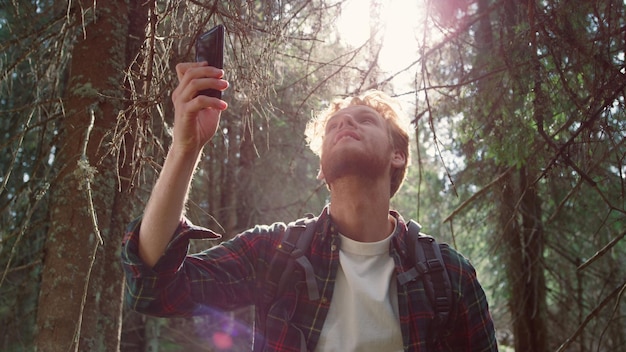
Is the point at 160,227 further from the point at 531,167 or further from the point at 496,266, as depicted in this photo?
the point at 496,266

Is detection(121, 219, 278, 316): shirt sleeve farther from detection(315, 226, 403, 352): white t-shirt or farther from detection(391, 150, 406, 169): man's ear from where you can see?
detection(391, 150, 406, 169): man's ear

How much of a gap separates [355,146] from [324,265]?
24.4 inches

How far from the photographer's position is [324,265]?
6.95ft

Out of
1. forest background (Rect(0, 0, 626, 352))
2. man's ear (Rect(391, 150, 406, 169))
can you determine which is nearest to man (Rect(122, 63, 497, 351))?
man's ear (Rect(391, 150, 406, 169))

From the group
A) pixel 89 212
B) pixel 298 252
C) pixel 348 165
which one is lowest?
pixel 298 252

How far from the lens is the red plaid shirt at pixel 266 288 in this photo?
5.59 feet

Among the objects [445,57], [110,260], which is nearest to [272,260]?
[110,260]

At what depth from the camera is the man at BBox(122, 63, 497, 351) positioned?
167 centimetres

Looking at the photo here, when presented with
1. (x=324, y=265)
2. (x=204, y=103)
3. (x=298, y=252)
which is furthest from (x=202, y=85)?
(x=324, y=265)

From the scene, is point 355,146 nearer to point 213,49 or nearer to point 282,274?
point 282,274

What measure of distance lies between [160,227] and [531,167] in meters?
3.02

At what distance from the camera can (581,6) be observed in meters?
3.22

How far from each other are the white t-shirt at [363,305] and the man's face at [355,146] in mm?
373

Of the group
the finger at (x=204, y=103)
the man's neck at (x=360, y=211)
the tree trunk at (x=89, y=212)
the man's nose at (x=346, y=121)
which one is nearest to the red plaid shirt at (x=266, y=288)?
the man's neck at (x=360, y=211)
